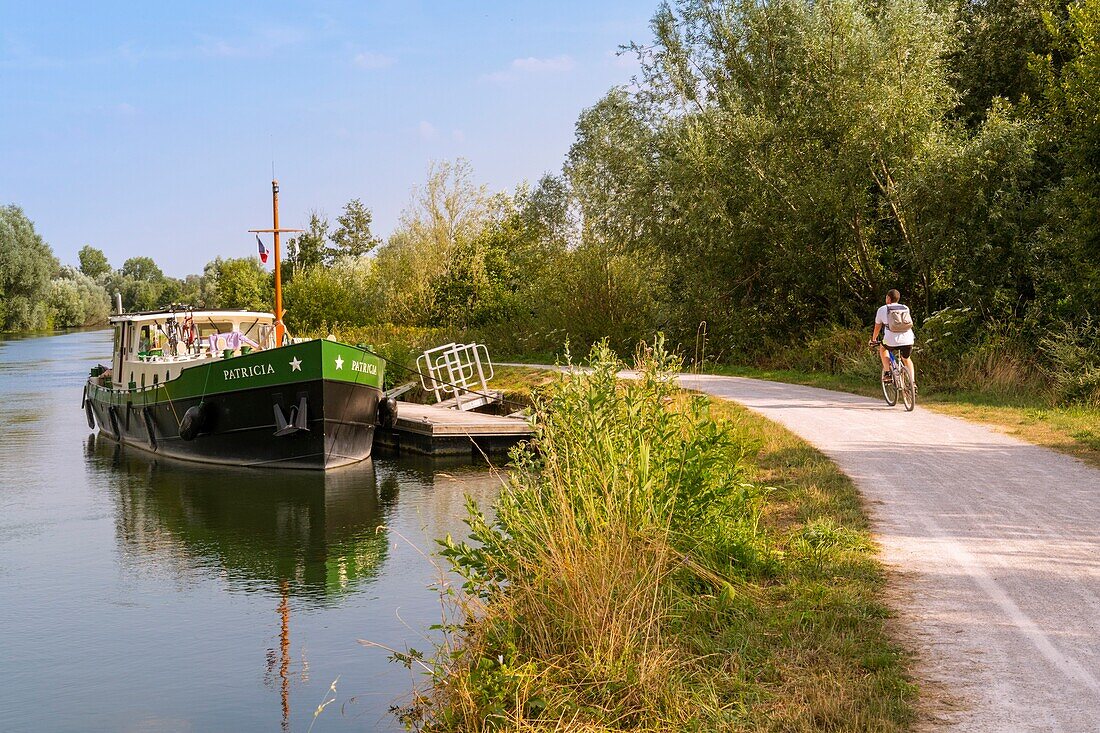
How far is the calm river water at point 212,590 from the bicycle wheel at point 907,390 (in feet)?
20.7

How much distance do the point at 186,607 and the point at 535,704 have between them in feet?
20.7

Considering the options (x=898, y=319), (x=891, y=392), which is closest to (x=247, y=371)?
(x=891, y=392)

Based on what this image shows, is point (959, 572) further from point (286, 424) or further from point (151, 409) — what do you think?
point (151, 409)

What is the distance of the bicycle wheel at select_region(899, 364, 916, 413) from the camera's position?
15008 millimetres

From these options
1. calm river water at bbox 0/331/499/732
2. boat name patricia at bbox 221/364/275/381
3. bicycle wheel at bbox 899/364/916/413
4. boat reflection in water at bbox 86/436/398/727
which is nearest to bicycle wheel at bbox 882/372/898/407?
bicycle wheel at bbox 899/364/916/413

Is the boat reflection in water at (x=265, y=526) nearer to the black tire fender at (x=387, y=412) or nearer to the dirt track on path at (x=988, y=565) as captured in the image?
the black tire fender at (x=387, y=412)

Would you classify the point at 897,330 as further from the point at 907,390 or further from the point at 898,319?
the point at 907,390

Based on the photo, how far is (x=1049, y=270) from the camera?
56.2 ft

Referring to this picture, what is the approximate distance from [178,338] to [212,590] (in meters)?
12.1

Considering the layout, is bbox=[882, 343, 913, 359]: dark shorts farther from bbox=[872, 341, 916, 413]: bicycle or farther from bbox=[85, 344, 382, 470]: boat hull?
bbox=[85, 344, 382, 470]: boat hull

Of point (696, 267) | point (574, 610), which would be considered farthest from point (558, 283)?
point (574, 610)

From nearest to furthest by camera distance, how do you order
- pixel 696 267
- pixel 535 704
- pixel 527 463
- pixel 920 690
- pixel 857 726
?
pixel 857 726, pixel 920 690, pixel 535 704, pixel 527 463, pixel 696 267

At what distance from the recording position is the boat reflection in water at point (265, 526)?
11297 mm

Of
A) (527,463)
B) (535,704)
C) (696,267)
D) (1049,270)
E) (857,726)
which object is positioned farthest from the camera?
(696,267)
